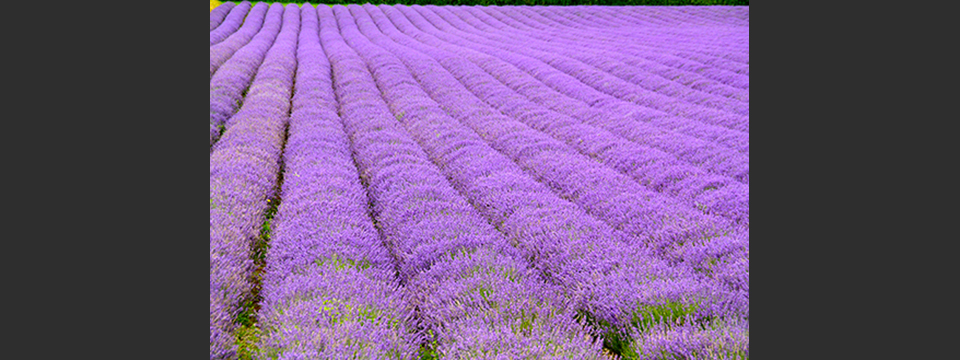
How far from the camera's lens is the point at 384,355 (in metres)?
2.25

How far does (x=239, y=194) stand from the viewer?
4191 mm

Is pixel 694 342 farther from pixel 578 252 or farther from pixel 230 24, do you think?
pixel 230 24

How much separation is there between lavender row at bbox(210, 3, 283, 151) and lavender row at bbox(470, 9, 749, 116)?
7464mm

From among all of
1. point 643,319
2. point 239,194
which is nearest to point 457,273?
point 643,319

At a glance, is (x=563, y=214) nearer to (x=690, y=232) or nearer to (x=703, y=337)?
(x=690, y=232)

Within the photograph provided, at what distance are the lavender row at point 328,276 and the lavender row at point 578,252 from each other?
1028 mm

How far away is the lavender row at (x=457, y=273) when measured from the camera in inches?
92.0

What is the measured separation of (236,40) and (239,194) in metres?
14.9

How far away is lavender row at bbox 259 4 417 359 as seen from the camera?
7.58 ft

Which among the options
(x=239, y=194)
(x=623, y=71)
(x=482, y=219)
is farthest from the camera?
(x=623, y=71)

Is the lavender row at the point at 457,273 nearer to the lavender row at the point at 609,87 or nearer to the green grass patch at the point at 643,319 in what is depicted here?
the green grass patch at the point at 643,319

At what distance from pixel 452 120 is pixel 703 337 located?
207 inches

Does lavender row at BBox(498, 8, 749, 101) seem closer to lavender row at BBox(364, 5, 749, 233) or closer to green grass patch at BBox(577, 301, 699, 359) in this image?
lavender row at BBox(364, 5, 749, 233)

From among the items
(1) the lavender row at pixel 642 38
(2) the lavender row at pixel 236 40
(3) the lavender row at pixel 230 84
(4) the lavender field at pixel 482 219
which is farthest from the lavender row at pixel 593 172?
(2) the lavender row at pixel 236 40
